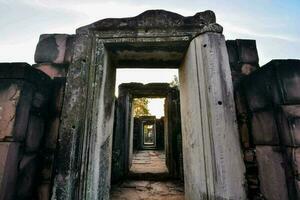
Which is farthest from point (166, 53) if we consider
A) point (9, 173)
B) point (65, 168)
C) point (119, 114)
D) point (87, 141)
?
point (119, 114)

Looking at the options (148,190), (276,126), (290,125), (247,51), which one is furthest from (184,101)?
(148,190)

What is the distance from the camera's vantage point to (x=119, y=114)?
4605 mm

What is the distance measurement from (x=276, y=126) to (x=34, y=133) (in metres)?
1.90

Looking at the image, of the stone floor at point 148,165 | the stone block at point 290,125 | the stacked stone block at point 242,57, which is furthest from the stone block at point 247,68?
the stone floor at point 148,165

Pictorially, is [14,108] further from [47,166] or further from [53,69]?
[53,69]

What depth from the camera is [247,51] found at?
187 cm

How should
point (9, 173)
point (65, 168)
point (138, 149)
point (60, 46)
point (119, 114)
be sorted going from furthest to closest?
1. point (138, 149)
2. point (119, 114)
3. point (60, 46)
4. point (65, 168)
5. point (9, 173)

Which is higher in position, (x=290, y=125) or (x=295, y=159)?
(x=290, y=125)

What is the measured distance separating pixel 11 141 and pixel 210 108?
155 cm

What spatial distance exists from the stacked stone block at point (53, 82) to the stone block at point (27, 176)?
93 mm

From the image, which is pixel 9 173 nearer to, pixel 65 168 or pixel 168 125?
pixel 65 168

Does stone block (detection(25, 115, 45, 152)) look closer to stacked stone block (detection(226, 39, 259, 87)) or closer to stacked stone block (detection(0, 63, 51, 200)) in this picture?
stacked stone block (detection(0, 63, 51, 200))

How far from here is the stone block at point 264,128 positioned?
1263 millimetres

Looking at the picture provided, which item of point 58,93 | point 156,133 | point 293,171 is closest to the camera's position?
point 293,171
